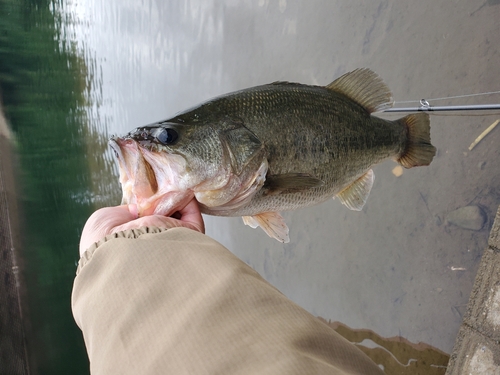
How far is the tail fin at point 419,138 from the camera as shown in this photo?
67.2 inches

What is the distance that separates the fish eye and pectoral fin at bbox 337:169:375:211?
2.87 ft

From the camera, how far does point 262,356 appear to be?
2.16 ft

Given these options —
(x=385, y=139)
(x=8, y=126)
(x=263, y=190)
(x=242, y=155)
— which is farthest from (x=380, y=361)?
(x=8, y=126)

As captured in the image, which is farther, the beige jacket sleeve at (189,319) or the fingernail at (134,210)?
the fingernail at (134,210)

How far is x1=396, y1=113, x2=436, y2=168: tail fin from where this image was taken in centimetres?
171

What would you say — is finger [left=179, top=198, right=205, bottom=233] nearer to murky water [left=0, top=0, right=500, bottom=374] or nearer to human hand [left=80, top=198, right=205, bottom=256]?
human hand [left=80, top=198, right=205, bottom=256]

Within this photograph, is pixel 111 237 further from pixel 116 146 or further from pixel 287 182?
pixel 287 182

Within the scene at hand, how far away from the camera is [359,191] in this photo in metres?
1.72

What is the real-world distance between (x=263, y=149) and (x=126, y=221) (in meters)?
0.57

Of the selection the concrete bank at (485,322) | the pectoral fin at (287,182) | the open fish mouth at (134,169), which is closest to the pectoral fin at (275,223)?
the pectoral fin at (287,182)

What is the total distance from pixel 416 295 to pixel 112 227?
2.19 meters

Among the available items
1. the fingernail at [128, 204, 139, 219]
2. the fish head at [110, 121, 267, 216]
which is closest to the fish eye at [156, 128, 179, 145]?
the fish head at [110, 121, 267, 216]

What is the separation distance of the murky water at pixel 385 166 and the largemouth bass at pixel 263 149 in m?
0.75

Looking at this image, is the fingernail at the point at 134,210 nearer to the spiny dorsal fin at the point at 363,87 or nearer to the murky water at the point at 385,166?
the spiny dorsal fin at the point at 363,87
